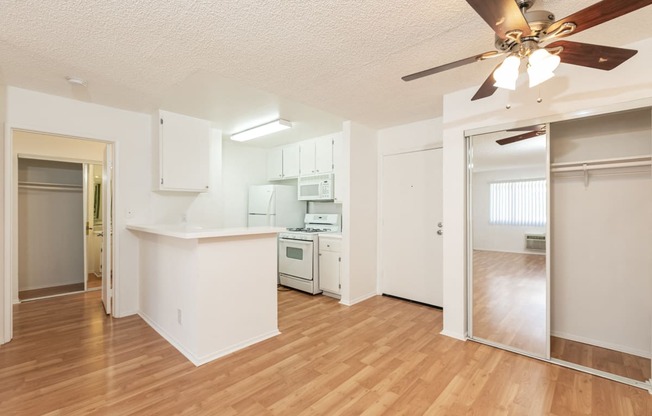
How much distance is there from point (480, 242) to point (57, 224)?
577cm

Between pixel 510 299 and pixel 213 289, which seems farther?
pixel 510 299

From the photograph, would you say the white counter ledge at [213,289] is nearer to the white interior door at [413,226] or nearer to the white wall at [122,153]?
the white wall at [122,153]

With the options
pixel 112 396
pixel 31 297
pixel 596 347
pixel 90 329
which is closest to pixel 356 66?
pixel 112 396

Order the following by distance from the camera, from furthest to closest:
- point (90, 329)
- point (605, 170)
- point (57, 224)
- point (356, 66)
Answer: point (57, 224), point (90, 329), point (605, 170), point (356, 66)

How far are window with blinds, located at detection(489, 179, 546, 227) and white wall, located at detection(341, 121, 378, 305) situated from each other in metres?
1.59

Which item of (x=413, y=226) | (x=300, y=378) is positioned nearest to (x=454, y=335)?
(x=413, y=226)

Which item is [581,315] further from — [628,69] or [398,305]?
[628,69]

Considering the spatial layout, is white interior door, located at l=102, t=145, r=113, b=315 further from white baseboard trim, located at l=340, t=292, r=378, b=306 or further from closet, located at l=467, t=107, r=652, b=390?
closet, located at l=467, t=107, r=652, b=390

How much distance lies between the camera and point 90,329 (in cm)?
303

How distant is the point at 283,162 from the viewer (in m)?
5.14

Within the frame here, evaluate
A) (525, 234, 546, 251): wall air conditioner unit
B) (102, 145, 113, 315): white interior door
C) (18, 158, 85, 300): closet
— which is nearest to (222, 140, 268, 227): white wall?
(102, 145, 113, 315): white interior door

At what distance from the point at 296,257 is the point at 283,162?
1.68 meters

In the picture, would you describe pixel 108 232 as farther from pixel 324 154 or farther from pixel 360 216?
pixel 360 216

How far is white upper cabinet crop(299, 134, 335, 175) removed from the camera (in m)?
4.47
